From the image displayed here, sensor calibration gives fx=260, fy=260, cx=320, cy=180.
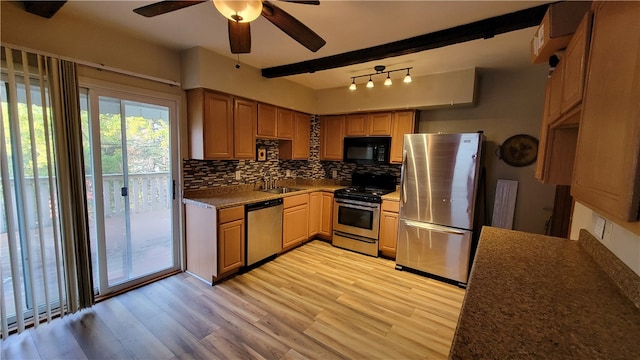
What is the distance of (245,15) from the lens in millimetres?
1378

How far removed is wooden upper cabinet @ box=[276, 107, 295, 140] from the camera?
3.82 meters

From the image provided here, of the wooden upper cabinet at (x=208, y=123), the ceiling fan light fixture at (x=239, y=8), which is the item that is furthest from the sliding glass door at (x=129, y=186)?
the ceiling fan light fixture at (x=239, y=8)

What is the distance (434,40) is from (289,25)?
130 centimetres

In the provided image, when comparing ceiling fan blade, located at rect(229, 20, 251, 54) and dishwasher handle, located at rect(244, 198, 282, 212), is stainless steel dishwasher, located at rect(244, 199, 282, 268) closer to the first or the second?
dishwasher handle, located at rect(244, 198, 282, 212)

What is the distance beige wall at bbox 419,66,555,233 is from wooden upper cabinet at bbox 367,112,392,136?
0.95 m

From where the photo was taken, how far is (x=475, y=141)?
2.79m

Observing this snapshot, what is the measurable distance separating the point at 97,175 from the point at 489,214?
4417 millimetres

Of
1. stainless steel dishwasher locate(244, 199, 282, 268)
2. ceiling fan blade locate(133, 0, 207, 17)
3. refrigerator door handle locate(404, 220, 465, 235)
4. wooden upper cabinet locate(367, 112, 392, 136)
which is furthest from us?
wooden upper cabinet locate(367, 112, 392, 136)

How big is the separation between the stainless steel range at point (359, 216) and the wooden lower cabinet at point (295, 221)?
17.4 inches

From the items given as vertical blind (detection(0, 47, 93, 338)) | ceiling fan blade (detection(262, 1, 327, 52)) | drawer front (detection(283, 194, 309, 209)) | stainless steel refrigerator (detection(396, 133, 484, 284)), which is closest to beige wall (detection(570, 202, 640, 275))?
stainless steel refrigerator (detection(396, 133, 484, 284))

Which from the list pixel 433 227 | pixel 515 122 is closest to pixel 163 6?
pixel 433 227

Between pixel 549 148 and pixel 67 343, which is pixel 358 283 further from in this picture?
pixel 67 343

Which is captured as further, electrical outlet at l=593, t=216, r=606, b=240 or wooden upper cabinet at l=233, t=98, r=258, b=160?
wooden upper cabinet at l=233, t=98, r=258, b=160

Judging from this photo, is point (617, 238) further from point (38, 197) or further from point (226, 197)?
point (38, 197)
